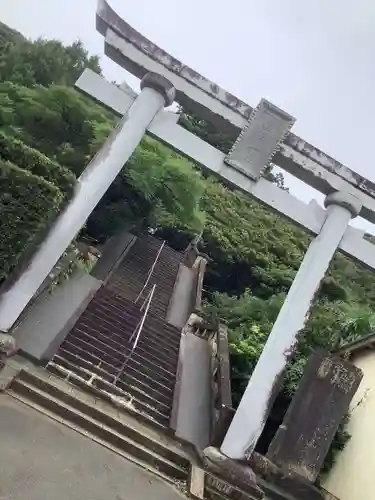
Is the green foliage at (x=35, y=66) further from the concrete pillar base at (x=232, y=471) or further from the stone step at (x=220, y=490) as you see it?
the stone step at (x=220, y=490)

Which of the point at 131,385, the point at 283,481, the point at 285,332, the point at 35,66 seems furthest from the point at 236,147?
the point at 35,66

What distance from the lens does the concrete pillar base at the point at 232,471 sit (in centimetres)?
693

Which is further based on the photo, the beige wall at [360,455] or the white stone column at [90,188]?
the beige wall at [360,455]

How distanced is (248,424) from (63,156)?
712 centimetres

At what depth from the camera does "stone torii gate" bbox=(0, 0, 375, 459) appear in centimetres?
877

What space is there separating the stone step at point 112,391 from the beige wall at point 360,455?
3013 millimetres

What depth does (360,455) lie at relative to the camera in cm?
826

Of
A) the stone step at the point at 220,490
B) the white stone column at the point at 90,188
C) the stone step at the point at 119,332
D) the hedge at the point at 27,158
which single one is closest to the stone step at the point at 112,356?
the stone step at the point at 119,332

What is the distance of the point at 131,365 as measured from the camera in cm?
905

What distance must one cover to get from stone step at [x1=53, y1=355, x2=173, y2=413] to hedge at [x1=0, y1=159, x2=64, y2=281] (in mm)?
1641

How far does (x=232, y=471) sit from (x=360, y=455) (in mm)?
2413

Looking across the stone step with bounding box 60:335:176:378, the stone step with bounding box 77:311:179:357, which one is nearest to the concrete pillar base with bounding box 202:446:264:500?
the stone step with bounding box 60:335:176:378

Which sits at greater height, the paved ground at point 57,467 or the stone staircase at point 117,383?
the stone staircase at point 117,383

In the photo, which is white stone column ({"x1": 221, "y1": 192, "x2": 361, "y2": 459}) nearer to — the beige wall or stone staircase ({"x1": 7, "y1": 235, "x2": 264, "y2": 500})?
Result: stone staircase ({"x1": 7, "y1": 235, "x2": 264, "y2": 500})
